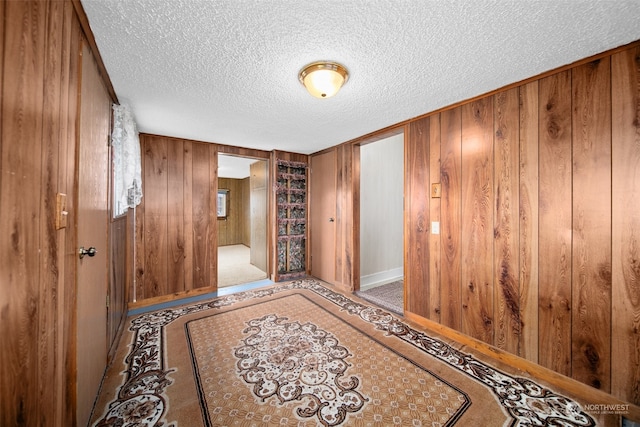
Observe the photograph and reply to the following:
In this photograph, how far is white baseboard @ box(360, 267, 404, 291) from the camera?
13.0 feet

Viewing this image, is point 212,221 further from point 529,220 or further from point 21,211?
point 529,220

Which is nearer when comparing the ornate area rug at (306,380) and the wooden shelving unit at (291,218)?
the ornate area rug at (306,380)

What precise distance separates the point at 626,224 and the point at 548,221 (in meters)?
0.37

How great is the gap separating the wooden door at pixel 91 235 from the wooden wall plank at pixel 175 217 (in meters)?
1.45

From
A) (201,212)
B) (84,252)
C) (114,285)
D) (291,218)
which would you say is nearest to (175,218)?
(201,212)

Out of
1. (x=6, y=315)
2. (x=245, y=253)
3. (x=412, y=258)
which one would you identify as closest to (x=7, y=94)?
(x=6, y=315)

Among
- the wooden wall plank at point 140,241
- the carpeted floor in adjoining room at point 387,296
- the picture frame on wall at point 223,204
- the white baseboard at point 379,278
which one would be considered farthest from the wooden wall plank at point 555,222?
the picture frame on wall at point 223,204

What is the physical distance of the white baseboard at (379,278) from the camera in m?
3.97

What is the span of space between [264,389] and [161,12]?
93.1 inches

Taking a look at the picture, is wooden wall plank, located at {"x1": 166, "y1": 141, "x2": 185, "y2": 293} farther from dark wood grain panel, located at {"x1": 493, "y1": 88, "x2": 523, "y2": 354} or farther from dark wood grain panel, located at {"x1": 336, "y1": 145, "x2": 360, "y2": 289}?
dark wood grain panel, located at {"x1": 493, "y1": 88, "x2": 523, "y2": 354}

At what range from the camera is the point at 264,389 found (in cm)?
167

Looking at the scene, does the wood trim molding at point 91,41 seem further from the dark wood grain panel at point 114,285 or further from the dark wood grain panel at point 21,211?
the dark wood grain panel at point 114,285

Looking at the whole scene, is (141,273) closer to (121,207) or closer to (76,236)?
(121,207)

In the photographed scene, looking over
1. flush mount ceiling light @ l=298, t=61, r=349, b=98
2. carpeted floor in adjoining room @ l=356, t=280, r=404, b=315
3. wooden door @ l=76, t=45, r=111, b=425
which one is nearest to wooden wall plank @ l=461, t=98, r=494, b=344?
carpeted floor in adjoining room @ l=356, t=280, r=404, b=315
